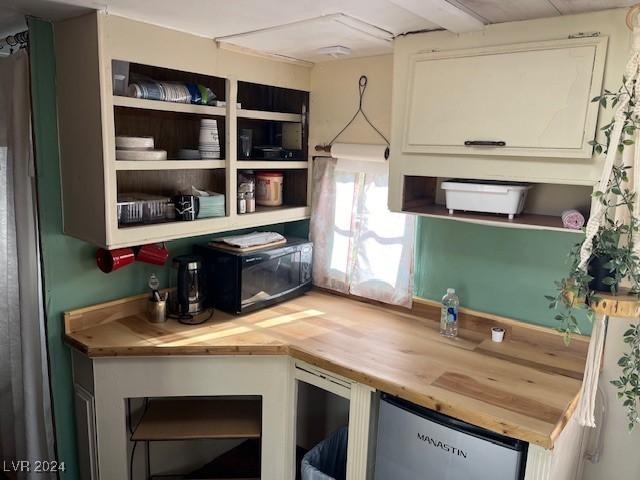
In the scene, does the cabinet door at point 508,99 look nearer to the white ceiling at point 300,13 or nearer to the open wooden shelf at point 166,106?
the white ceiling at point 300,13

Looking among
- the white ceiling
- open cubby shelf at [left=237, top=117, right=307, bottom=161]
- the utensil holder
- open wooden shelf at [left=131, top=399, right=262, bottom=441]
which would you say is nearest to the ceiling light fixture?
the white ceiling

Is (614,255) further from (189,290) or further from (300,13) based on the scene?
(189,290)

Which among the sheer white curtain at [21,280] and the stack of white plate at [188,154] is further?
the stack of white plate at [188,154]

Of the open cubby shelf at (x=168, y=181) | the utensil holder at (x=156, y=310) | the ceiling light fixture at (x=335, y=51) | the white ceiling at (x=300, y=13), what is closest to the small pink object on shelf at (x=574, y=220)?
the white ceiling at (x=300, y=13)

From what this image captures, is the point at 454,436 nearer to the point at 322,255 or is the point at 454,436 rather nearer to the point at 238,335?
the point at 238,335

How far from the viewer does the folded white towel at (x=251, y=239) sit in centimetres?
231

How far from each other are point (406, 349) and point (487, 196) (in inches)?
26.4

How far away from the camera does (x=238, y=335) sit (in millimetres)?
2062

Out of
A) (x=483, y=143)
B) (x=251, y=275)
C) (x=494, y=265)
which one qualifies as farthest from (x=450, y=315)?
(x=251, y=275)

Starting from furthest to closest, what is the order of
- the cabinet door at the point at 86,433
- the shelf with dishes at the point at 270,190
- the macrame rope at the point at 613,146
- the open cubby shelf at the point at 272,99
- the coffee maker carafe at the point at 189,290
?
the open cubby shelf at the point at 272,99 < the shelf with dishes at the point at 270,190 < the coffee maker carafe at the point at 189,290 < the cabinet door at the point at 86,433 < the macrame rope at the point at 613,146

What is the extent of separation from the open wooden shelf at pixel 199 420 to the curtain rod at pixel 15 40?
161 centimetres

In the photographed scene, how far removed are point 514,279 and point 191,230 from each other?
4.45ft

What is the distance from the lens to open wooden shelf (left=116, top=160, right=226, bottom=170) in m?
1.85

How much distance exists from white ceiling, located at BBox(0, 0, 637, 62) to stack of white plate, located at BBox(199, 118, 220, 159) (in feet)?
1.14
